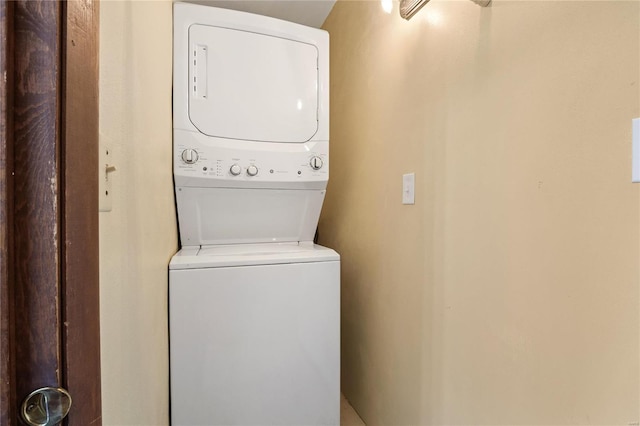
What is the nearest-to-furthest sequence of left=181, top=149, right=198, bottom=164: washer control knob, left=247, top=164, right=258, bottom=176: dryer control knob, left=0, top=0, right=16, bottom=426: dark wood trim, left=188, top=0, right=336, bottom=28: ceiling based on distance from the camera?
left=0, top=0, right=16, bottom=426: dark wood trim
left=181, top=149, right=198, bottom=164: washer control knob
left=247, top=164, right=258, bottom=176: dryer control knob
left=188, top=0, right=336, bottom=28: ceiling

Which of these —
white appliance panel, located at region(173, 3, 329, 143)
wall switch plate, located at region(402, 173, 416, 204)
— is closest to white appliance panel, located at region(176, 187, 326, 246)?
white appliance panel, located at region(173, 3, 329, 143)

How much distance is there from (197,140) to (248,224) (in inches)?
19.7

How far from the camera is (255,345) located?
4.01 feet

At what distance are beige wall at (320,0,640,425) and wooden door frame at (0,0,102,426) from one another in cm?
92

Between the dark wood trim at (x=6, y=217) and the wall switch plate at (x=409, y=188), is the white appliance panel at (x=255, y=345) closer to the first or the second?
the wall switch plate at (x=409, y=188)

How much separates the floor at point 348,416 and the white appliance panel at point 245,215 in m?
1.03

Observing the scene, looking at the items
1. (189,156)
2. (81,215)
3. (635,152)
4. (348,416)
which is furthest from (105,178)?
(348,416)

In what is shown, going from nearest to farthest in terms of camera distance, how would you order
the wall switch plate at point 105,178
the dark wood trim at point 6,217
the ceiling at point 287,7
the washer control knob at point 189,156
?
the dark wood trim at point 6,217 < the wall switch plate at point 105,178 < the washer control knob at point 189,156 < the ceiling at point 287,7

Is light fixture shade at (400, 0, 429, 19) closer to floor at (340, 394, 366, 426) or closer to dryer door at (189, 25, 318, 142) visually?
dryer door at (189, 25, 318, 142)

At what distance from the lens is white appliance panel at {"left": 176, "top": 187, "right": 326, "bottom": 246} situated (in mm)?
1412

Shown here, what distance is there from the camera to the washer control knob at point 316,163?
4.93 feet

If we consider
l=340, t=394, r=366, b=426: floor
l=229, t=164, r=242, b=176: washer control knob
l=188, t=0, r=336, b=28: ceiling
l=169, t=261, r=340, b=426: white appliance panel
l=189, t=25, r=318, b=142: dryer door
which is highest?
l=188, t=0, r=336, b=28: ceiling

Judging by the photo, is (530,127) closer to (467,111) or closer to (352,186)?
(467,111)

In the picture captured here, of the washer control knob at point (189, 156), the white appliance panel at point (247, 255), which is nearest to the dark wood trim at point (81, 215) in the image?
the white appliance panel at point (247, 255)
